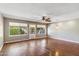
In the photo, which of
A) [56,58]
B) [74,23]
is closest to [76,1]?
[74,23]

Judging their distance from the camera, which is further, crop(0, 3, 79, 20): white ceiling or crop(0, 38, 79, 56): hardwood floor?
crop(0, 38, 79, 56): hardwood floor

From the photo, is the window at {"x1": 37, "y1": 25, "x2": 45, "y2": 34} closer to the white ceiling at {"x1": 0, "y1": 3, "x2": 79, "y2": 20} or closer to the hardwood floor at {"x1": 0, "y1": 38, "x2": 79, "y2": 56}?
the hardwood floor at {"x1": 0, "y1": 38, "x2": 79, "y2": 56}

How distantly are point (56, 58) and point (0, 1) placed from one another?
160 centimetres

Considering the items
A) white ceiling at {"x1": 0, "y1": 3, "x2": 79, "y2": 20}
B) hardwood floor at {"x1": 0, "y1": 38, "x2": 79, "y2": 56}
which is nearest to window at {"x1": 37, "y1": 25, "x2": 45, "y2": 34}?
hardwood floor at {"x1": 0, "y1": 38, "x2": 79, "y2": 56}

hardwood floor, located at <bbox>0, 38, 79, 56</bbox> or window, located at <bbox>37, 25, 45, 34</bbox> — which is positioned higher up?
window, located at <bbox>37, 25, 45, 34</bbox>

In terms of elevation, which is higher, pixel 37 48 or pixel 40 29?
pixel 40 29

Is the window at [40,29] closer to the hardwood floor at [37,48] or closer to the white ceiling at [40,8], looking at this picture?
the hardwood floor at [37,48]

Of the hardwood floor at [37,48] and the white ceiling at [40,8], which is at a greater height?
the white ceiling at [40,8]

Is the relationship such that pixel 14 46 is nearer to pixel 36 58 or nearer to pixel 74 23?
pixel 36 58

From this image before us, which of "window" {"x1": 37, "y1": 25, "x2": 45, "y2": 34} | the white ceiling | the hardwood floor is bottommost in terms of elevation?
the hardwood floor

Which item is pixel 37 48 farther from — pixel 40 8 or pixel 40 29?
pixel 40 8

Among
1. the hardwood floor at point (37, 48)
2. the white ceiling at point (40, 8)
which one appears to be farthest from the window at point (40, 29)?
the white ceiling at point (40, 8)

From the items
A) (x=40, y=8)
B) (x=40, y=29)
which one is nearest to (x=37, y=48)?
(x=40, y=29)

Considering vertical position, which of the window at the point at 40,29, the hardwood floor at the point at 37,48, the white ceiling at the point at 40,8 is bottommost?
the hardwood floor at the point at 37,48
